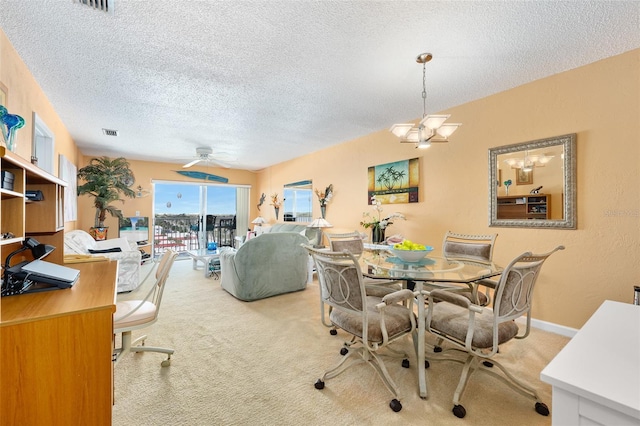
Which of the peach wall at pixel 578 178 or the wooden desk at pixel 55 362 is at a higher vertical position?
the peach wall at pixel 578 178

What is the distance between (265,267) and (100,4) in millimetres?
2950

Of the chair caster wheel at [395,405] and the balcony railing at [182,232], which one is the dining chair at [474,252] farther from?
the balcony railing at [182,232]

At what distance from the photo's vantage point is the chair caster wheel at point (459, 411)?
5.26ft

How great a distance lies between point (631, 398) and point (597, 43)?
287 cm

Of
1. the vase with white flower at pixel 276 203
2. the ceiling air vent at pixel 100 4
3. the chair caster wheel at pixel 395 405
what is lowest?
the chair caster wheel at pixel 395 405

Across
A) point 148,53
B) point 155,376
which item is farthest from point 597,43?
point 155,376

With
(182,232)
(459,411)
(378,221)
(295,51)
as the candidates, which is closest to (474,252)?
(459,411)

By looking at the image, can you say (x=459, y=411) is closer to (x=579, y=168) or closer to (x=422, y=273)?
(x=422, y=273)

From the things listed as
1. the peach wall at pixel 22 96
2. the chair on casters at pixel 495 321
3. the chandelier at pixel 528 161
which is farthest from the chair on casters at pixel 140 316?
the chandelier at pixel 528 161

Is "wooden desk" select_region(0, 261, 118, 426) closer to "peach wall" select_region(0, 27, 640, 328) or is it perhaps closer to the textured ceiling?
the textured ceiling

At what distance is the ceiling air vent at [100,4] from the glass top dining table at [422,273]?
8.12 feet

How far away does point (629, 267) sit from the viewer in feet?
7.59

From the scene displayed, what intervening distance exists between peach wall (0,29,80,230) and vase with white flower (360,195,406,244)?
13.2ft

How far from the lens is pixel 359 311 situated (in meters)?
1.73
